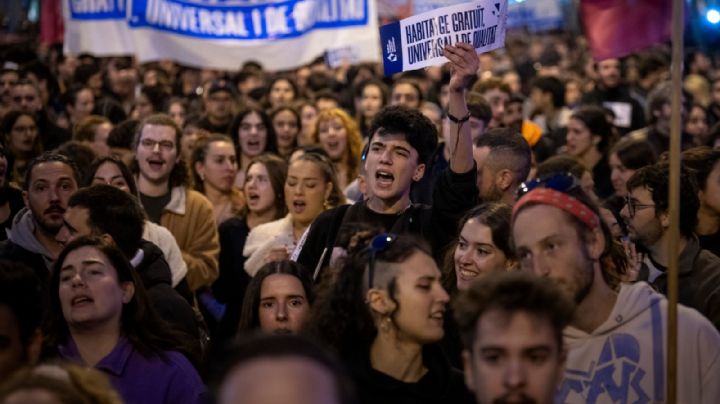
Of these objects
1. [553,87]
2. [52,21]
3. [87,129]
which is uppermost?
[52,21]

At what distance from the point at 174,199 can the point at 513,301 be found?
213 inches

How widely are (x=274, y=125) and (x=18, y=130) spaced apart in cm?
242

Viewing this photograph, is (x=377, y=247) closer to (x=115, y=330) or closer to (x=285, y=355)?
(x=115, y=330)

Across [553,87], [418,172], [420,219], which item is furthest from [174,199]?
[553,87]

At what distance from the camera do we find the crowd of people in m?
4.01

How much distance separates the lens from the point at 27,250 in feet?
23.5

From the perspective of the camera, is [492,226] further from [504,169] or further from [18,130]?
[18,130]

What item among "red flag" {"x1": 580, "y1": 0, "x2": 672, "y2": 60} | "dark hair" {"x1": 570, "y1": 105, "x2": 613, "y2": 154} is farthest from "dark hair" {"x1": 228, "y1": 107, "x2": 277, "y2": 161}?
"red flag" {"x1": 580, "y1": 0, "x2": 672, "y2": 60}

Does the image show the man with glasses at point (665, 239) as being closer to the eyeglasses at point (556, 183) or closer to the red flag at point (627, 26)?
the eyeglasses at point (556, 183)

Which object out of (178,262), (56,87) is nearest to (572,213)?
(178,262)

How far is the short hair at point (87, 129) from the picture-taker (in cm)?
1138

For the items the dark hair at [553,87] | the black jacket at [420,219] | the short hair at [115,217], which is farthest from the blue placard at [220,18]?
the black jacket at [420,219]

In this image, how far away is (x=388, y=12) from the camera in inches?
973

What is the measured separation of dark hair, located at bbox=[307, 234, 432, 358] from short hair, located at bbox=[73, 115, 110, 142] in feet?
22.0
